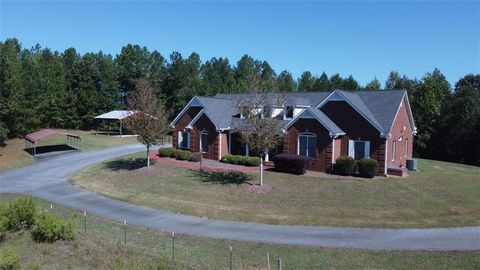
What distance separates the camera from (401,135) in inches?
1449

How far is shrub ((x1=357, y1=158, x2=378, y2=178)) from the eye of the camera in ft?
102

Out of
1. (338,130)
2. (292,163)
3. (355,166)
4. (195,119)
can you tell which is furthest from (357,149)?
(195,119)

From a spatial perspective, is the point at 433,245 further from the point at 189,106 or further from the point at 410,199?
the point at 189,106

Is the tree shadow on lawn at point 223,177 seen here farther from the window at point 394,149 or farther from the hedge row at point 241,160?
the window at point 394,149

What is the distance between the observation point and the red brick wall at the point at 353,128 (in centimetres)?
3291

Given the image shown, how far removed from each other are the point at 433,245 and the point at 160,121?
77.8ft

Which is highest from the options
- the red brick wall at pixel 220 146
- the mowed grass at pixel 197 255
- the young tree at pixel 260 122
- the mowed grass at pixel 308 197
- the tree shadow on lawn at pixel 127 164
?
the young tree at pixel 260 122

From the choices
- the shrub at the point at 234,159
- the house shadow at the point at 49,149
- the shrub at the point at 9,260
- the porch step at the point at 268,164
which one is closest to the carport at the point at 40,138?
the house shadow at the point at 49,149

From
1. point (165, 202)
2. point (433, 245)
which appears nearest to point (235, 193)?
point (165, 202)

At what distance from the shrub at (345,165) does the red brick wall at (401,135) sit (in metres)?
3.89

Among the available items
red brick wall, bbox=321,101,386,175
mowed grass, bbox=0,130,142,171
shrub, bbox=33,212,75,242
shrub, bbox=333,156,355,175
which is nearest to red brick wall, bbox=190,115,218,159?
red brick wall, bbox=321,101,386,175

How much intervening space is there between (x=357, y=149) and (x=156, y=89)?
5172cm

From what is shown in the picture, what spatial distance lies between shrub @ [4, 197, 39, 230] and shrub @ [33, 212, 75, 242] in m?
1.35

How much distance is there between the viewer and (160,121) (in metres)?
35.6
